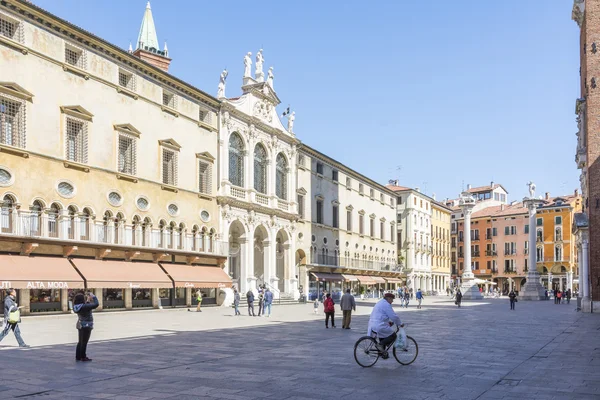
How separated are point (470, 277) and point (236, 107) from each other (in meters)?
33.9

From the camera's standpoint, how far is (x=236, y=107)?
47.4m

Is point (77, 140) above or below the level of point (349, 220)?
above

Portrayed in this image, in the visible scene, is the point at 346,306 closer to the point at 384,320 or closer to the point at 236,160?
the point at 384,320

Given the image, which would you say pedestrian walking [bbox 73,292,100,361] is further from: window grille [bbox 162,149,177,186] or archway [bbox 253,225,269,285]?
archway [bbox 253,225,269,285]

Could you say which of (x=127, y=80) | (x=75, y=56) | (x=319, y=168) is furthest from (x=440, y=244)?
(x=75, y=56)

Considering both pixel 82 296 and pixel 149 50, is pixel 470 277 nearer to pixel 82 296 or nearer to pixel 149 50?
pixel 149 50

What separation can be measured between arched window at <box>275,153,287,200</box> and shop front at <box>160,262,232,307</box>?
37.9ft

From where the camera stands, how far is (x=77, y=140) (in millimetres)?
34250

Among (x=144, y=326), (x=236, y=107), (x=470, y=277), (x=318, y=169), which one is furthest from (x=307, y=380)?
(x=470, y=277)

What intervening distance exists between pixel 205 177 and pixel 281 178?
436 inches

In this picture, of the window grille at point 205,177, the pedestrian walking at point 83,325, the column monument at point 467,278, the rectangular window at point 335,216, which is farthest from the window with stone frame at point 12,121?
the column monument at point 467,278

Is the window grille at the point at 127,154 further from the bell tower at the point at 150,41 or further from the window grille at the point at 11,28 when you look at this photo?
the bell tower at the point at 150,41

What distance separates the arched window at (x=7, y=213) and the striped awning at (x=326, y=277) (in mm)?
33718

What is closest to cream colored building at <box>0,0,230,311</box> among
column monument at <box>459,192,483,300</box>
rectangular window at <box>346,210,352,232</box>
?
rectangular window at <box>346,210,352,232</box>
